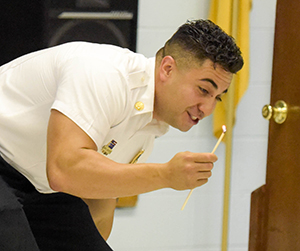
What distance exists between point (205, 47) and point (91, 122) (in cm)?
38

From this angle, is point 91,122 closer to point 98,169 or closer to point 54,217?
point 98,169

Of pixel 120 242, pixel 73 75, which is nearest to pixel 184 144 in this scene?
pixel 120 242

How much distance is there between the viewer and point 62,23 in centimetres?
188

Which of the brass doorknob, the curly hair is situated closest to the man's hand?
the curly hair

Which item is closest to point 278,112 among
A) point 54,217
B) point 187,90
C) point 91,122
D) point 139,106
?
point 187,90

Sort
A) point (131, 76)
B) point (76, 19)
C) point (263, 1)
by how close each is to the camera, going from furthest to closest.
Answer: point (263, 1) → point (76, 19) → point (131, 76)

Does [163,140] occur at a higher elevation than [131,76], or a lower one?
lower

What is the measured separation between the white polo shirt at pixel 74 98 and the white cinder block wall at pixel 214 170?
2.36ft

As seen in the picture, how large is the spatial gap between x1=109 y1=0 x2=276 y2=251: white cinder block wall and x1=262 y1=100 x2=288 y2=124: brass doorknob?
2.19 feet

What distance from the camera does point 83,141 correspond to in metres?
1.00

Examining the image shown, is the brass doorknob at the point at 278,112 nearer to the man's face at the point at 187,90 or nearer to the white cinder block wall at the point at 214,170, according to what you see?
the man's face at the point at 187,90

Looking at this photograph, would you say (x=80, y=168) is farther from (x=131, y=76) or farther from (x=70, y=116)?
(x=131, y=76)

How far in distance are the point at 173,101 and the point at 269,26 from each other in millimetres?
998

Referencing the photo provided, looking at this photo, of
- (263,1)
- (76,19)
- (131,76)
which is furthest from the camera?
(263,1)
